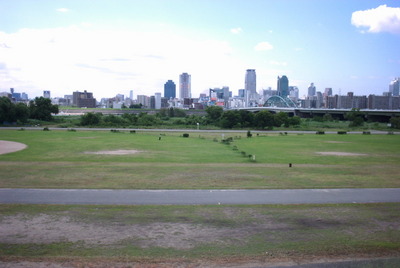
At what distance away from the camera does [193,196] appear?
60.0 ft

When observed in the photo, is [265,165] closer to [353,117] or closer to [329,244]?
[329,244]

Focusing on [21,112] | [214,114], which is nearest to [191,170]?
[21,112]

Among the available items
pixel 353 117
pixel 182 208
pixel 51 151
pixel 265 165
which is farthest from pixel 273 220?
pixel 353 117

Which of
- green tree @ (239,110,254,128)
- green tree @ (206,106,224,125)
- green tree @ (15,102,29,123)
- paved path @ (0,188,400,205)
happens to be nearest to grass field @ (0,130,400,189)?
paved path @ (0,188,400,205)

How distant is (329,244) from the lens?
1188cm

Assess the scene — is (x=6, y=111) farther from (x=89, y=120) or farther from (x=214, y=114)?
(x=214, y=114)

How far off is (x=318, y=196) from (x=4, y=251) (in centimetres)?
1530

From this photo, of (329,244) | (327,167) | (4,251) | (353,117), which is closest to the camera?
(4,251)

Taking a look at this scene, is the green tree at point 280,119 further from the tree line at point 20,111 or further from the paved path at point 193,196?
the paved path at point 193,196

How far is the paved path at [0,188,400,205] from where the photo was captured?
17.1 meters

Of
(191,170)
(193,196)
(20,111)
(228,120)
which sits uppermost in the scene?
(20,111)

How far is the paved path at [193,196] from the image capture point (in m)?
17.1

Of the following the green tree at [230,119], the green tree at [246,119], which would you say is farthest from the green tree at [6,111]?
the green tree at [246,119]

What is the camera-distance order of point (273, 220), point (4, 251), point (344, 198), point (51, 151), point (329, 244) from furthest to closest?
point (51, 151), point (344, 198), point (273, 220), point (329, 244), point (4, 251)
